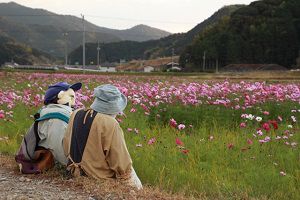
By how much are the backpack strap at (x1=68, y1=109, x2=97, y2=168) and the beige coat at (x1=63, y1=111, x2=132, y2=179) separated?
52 mm

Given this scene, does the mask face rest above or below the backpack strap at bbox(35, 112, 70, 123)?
above

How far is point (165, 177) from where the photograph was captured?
19.1ft

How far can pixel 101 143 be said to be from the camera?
5.29 metres

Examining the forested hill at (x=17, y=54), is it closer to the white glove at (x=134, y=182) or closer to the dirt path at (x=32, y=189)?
the dirt path at (x=32, y=189)

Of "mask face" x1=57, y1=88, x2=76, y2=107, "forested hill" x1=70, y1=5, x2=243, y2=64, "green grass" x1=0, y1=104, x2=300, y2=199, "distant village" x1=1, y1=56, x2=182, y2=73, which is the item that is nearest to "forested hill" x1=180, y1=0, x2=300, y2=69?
"distant village" x1=1, y1=56, x2=182, y2=73

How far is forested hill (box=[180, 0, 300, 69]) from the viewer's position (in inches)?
3083

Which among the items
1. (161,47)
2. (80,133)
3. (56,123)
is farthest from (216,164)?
(161,47)

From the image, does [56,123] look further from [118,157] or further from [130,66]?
[130,66]

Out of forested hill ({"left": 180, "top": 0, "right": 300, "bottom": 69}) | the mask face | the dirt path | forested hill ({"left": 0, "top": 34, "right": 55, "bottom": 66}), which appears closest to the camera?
the dirt path

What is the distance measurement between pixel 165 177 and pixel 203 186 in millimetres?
513

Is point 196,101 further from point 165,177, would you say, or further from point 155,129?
point 165,177

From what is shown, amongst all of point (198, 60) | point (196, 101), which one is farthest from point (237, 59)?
point (196, 101)

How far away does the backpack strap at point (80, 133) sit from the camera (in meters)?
5.35

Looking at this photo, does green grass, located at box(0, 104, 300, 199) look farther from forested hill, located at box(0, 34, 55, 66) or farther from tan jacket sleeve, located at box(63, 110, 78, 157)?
forested hill, located at box(0, 34, 55, 66)
